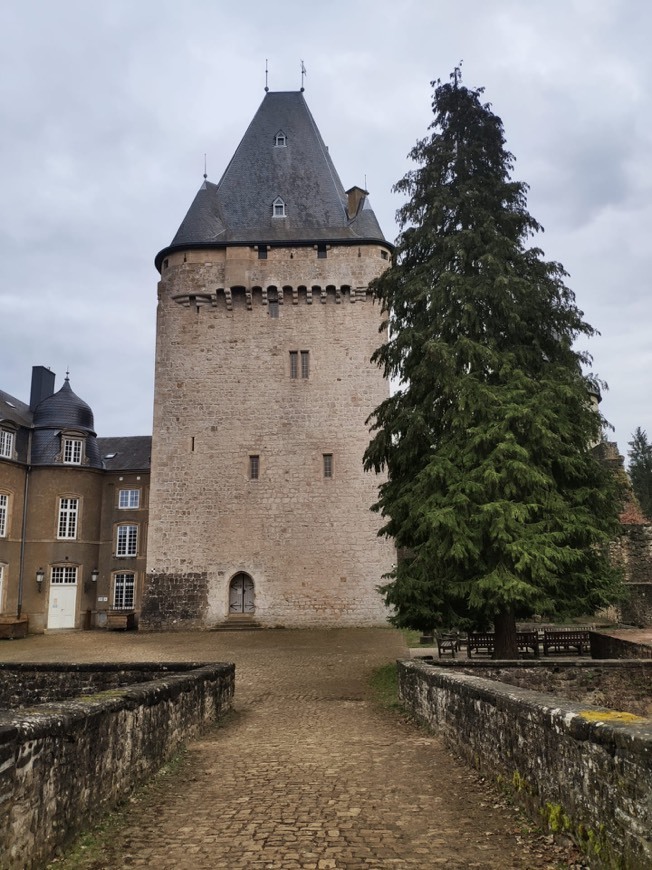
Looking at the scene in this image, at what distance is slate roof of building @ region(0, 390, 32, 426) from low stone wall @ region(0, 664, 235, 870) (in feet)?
78.1

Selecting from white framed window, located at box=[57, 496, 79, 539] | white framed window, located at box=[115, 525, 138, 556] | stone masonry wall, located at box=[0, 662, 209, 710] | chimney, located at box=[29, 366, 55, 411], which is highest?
chimney, located at box=[29, 366, 55, 411]

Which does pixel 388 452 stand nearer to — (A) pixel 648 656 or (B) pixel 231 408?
(A) pixel 648 656

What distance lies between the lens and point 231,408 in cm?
2633

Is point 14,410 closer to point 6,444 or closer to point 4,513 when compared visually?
point 6,444

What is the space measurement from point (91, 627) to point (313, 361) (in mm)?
14137

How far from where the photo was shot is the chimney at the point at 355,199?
28984 mm

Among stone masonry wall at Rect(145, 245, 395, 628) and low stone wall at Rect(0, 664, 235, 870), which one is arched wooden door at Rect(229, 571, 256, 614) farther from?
low stone wall at Rect(0, 664, 235, 870)

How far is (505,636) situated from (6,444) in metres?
22.8

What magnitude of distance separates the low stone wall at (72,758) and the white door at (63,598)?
22.9 m

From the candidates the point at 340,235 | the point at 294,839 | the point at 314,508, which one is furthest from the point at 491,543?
the point at 340,235

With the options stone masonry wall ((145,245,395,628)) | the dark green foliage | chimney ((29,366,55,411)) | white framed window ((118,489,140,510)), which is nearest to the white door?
white framed window ((118,489,140,510))

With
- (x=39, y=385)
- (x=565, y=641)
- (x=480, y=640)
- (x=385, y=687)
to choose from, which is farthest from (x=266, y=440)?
(x=385, y=687)

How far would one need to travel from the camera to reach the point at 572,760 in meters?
3.97

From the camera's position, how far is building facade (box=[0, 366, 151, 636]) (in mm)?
27328
